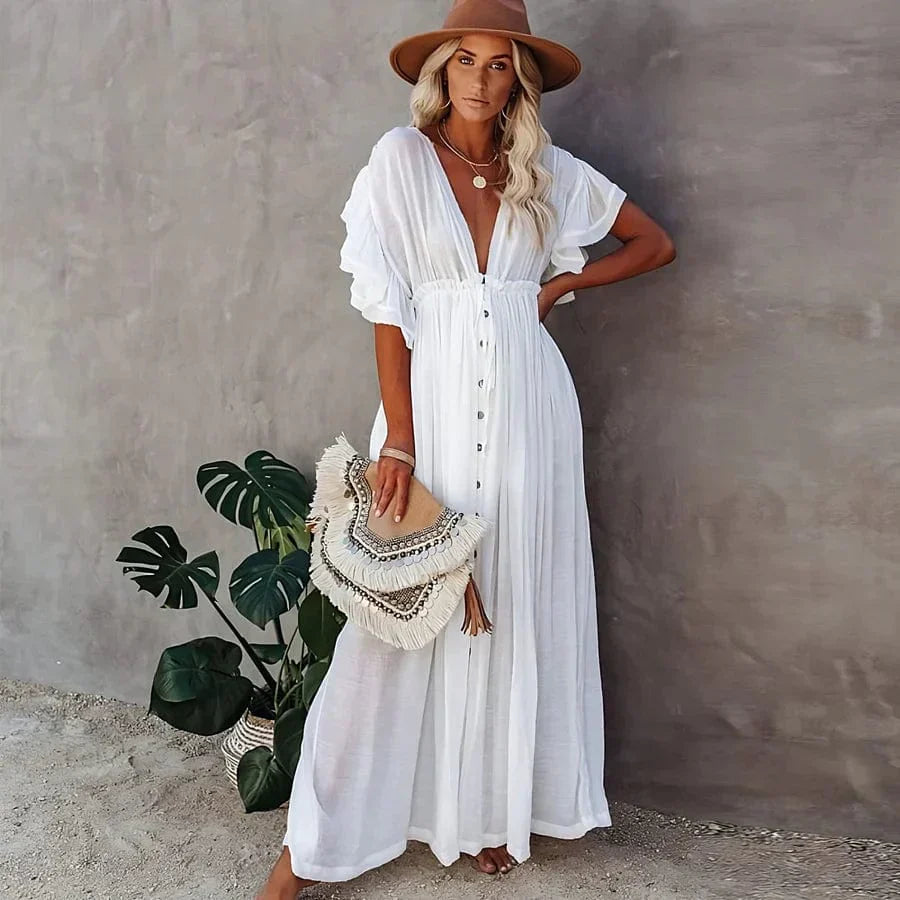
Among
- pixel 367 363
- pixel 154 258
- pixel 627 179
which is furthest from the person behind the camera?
pixel 154 258

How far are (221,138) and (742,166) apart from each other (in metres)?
1.41

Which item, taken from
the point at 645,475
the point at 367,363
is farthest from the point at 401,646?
the point at 367,363

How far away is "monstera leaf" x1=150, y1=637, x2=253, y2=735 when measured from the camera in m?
2.74

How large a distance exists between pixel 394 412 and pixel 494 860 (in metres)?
1.00

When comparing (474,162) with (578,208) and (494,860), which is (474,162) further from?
(494,860)

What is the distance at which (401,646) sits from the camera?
226cm

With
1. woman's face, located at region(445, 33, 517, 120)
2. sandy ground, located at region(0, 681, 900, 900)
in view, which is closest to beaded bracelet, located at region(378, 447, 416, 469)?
woman's face, located at region(445, 33, 517, 120)

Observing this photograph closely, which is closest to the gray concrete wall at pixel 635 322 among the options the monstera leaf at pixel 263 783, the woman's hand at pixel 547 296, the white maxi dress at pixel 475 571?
the woman's hand at pixel 547 296

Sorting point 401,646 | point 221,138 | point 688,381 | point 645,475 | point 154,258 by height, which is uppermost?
point 221,138

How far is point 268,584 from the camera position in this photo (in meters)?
2.66

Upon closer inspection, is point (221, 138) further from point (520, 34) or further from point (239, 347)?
point (520, 34)

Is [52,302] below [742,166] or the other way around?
below

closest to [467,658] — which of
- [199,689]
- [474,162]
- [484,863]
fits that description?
[484,863]

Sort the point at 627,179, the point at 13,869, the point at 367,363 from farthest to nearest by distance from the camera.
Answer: the point at 367,363
the point at 627,179
the point at 13,869
